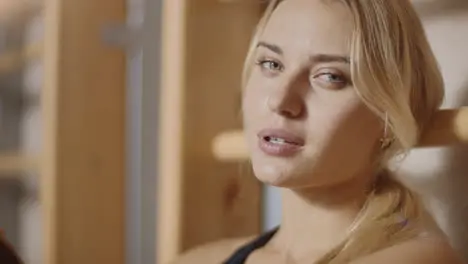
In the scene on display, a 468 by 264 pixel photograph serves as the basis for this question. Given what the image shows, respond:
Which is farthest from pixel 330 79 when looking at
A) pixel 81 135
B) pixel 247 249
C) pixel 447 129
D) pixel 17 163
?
pixel 17 163

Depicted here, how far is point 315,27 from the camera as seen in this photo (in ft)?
2.28

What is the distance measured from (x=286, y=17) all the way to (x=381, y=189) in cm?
17

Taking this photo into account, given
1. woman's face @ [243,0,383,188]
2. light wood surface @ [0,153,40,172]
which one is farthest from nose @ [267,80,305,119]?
light wood surface @ [0,153,40,172]

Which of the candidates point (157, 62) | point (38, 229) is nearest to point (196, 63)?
point (157, 62)

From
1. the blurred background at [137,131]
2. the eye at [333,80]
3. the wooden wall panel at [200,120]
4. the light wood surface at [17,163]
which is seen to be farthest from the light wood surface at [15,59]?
the eye at [333,80]

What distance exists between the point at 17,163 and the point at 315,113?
692 millimetres

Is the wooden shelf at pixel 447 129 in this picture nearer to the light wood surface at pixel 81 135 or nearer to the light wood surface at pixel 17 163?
the light wood surface at pixel 81 135

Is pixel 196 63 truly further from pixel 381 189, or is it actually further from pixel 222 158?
pixel 381 189

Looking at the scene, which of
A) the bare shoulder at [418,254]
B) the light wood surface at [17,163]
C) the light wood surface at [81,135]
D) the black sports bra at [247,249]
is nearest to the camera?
the bare shoulder at [418,254]

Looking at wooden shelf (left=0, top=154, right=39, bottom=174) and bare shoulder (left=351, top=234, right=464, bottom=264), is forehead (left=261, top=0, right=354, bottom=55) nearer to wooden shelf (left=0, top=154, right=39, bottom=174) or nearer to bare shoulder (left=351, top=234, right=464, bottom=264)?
bare shoulder (left=351, top=234, right=464, bottom=264)

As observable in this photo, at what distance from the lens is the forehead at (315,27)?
687 mm

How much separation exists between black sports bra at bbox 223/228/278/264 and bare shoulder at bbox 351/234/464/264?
17 cm

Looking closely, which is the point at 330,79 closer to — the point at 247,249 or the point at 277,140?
the point at 277,140

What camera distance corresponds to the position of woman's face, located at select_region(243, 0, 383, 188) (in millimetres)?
686
